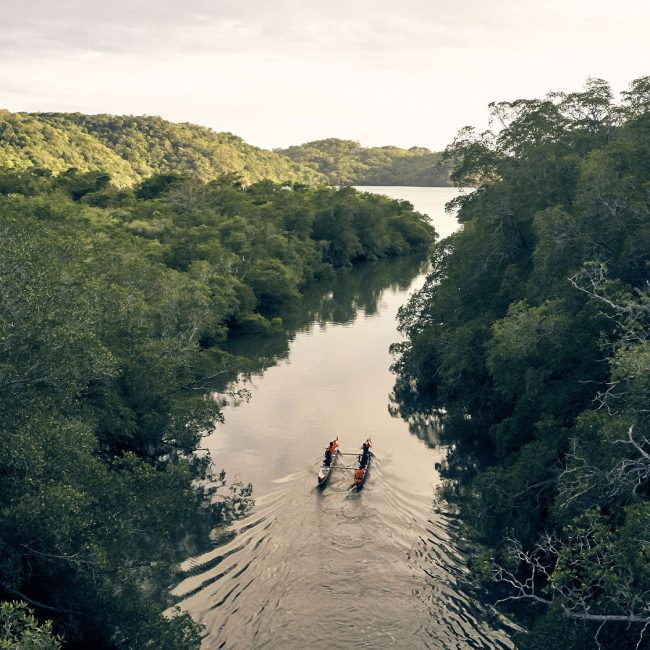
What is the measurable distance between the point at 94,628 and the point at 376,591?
846 cm

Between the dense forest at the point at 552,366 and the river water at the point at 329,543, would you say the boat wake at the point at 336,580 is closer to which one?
the river water at the point at 329,543

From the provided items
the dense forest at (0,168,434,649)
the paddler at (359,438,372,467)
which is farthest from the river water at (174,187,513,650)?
the dense forest at (0,168,434,649)

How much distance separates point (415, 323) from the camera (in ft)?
142

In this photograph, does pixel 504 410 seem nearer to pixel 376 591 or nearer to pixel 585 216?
pixel 585 216

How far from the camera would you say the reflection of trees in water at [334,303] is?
51938 mm

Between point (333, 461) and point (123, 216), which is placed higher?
point (123, 216)

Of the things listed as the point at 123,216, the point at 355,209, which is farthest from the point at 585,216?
the point at 355,209

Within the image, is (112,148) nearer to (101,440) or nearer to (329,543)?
(101,440)

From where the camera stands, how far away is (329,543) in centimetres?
2392

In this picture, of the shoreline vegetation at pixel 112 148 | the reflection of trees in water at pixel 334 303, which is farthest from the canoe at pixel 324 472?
the shoreline vegetation at pixel 112 148

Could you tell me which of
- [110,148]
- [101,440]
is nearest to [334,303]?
[101,440]

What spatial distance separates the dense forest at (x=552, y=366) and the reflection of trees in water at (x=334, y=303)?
12.2 meters

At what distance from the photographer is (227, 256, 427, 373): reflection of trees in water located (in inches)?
2045

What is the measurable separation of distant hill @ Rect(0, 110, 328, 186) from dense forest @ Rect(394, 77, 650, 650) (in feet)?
327
